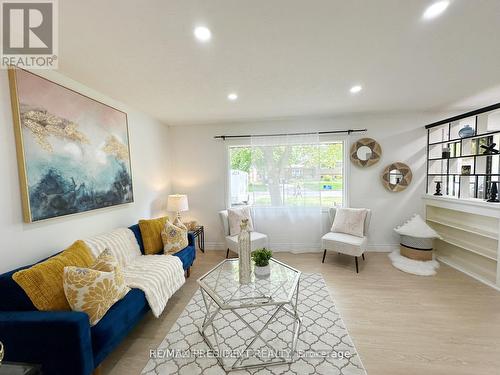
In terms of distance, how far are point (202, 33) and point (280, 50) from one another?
631 mm

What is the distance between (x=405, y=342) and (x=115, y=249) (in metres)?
2.86

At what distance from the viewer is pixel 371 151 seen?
373cm

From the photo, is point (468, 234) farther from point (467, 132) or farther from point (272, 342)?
point (272, 342)

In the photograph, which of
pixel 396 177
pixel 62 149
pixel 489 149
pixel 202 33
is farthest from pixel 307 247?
pixel 62 149

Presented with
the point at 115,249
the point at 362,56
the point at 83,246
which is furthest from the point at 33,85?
the point at 362,56

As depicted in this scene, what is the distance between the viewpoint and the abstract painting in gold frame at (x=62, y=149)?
1.73 meters

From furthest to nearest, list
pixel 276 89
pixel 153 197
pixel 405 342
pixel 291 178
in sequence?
pixel 291 178, pixel 153 197, pixel 276 89, pixel 405 342

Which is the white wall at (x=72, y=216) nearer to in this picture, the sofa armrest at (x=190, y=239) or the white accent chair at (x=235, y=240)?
the sofa armrest at (x=190, y=239)

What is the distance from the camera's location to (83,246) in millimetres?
1878

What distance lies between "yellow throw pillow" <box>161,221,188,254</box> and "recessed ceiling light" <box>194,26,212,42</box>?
2.15m

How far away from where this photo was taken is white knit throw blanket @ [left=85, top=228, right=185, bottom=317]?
1.97 m

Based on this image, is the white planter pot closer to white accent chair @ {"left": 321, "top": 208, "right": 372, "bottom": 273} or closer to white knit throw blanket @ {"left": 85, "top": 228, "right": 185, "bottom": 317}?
white knit throw blanket @ {"left": 85, "top": 228, "right": 185, "bottom": 317}

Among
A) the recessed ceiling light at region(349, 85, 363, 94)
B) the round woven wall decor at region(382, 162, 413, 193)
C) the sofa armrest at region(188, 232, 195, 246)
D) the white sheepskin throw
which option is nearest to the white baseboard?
the white sheepskin throw

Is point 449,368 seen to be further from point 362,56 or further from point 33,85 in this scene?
point 33,85
